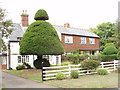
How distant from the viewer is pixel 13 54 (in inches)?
1210

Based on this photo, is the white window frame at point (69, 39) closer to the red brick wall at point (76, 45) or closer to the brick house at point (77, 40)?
the brick house at point (77, 40)

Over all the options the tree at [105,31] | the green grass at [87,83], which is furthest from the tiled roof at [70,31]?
the green grass at [87,83]

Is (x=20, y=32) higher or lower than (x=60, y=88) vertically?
higher

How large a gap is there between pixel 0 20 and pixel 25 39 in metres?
6.50

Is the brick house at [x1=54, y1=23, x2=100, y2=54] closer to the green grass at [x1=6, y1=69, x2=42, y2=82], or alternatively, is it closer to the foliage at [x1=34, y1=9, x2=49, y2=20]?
the foliage at [x1=34, y1=9, x2=49, y2=20]

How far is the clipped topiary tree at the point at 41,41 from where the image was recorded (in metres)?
21.7

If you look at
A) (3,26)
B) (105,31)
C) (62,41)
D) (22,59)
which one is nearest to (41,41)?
(3,26)

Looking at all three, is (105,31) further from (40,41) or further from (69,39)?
(40,41)

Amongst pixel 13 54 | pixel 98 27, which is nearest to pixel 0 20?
pixel 13 54

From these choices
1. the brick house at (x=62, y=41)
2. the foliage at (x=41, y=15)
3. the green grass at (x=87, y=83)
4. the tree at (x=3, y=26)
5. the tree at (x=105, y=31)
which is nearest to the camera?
the green grass at (x=87, y=83)

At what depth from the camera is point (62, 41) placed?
35781mm

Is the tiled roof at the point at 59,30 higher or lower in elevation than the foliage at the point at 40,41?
higher

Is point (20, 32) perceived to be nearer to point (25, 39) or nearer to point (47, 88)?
point (25, 39)

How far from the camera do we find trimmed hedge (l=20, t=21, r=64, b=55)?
853 inches
